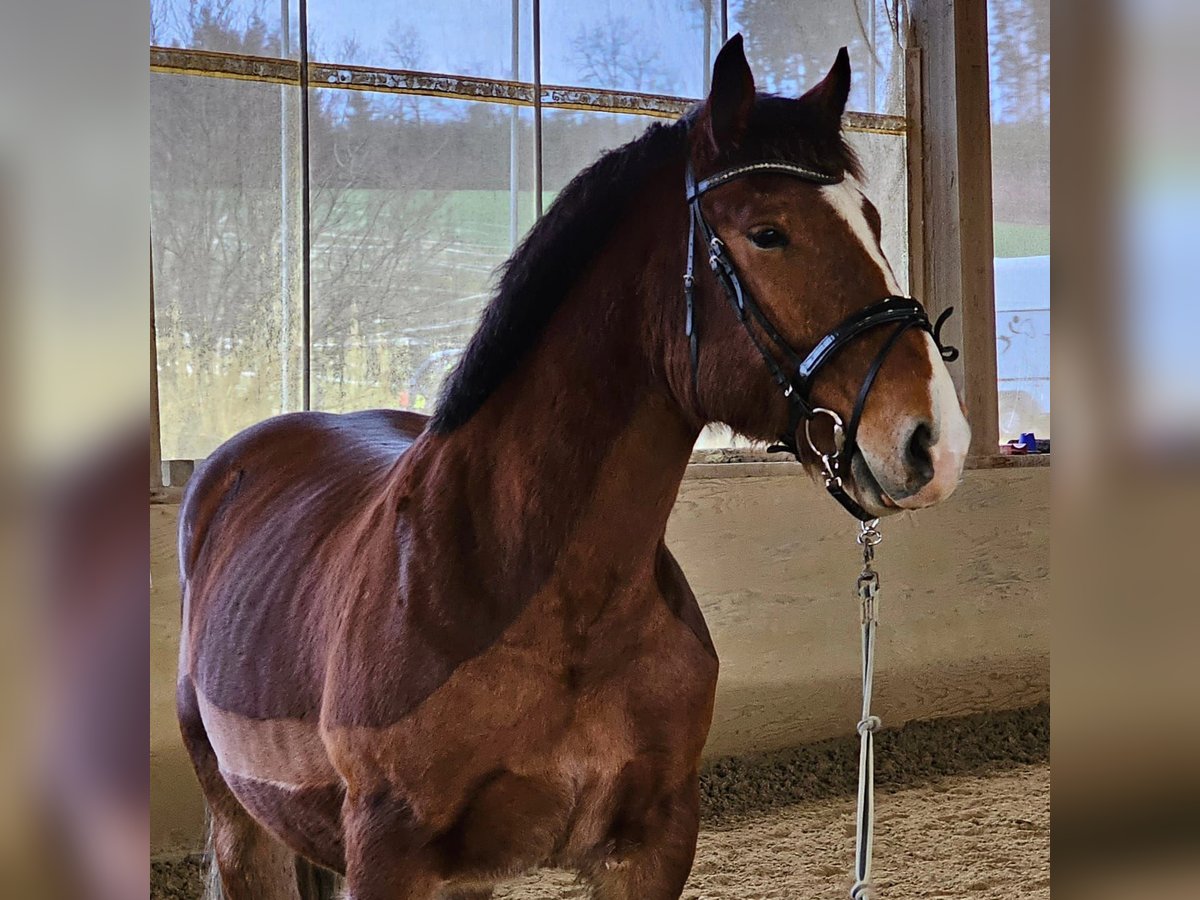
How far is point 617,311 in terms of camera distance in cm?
104

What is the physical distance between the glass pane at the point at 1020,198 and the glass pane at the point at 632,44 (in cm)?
113

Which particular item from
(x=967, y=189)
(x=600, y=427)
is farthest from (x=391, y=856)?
(x=967, y=189)

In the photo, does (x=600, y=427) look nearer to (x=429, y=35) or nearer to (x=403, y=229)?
(x=403, y=229)

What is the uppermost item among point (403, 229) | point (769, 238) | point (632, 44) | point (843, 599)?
point (632, 44)

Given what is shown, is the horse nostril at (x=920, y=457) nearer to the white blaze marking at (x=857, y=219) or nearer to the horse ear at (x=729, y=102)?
the white blaze marking at (x=857, y=219)

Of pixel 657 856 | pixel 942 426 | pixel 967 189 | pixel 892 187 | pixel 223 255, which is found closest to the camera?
pixel 942 426

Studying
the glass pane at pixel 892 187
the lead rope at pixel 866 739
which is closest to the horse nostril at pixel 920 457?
the lead rope at pixel 866 739

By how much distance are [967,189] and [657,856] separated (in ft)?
9.35

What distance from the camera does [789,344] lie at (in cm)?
94

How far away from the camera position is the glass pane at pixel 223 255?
2.62 meters

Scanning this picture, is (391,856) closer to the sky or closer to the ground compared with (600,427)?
closer to the ground
